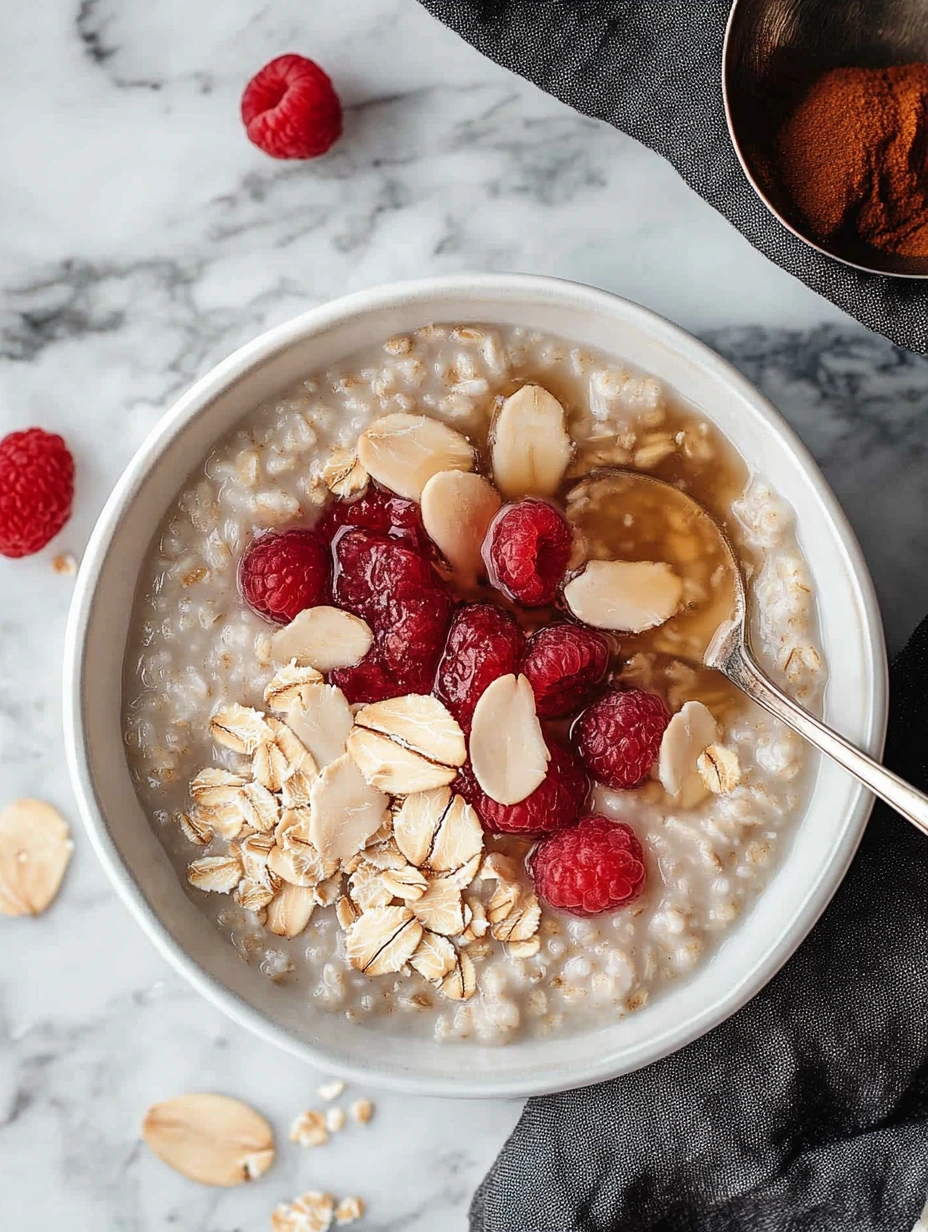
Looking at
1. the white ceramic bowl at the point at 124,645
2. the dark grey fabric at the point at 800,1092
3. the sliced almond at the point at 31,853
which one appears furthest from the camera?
the sliced almond at the point at 31,853

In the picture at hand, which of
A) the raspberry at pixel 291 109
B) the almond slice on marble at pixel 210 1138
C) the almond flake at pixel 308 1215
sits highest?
the raspberry at pixel 291 109

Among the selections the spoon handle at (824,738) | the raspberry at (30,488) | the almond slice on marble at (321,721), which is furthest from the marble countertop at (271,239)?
the almond slice on marble at (321,721)

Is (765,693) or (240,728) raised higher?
(765,693)

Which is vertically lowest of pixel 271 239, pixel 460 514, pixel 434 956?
pixel 434 956

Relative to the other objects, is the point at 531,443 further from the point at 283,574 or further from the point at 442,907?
the point at 442,907

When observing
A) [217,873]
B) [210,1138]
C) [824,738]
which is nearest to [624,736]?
[824,738]

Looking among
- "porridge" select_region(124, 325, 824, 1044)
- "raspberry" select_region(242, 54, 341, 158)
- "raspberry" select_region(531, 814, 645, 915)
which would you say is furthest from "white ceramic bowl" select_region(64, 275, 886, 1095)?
"raspberry" select_region(242, 54, 341, 158)

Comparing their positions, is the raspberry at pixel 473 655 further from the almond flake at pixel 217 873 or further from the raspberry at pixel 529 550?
the almond flake at pixel 217 873
